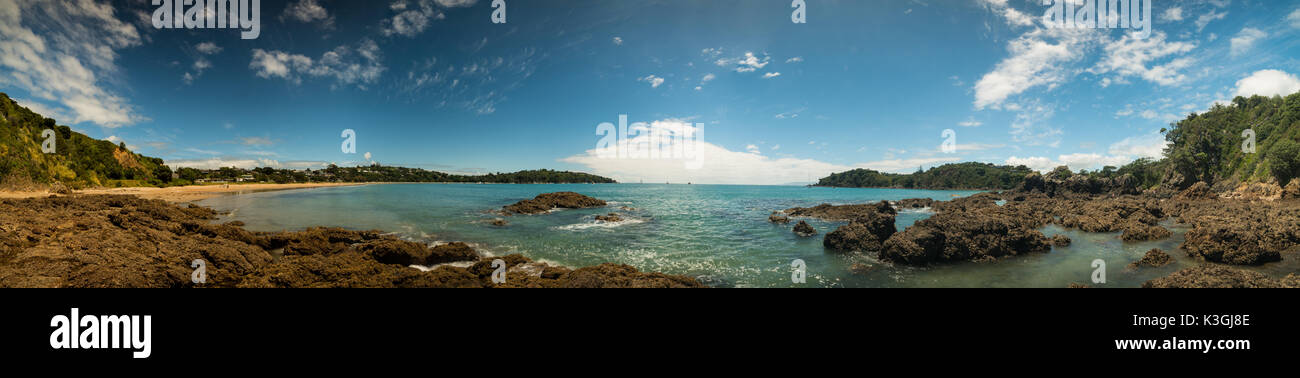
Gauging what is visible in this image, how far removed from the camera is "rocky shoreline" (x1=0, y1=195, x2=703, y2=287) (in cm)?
743

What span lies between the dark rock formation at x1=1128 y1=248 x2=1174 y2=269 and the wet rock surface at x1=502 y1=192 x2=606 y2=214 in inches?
1134

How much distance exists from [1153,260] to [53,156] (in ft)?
238

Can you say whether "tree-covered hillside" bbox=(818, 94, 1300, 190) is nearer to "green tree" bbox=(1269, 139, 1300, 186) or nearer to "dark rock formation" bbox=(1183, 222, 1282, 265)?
"green tree" bbox=(1269, 139, 1300, 186)

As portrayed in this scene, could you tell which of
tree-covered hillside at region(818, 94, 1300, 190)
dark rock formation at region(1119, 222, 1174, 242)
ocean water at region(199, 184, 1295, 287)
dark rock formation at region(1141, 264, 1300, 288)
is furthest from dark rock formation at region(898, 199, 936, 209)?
dark rock formation at region(1141, 264, 1300, 288)

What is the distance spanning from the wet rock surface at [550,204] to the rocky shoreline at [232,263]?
634 inches

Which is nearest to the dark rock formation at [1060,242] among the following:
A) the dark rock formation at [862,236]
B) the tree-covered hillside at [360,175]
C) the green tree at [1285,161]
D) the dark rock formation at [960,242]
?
the dark rock formation at [960,242]

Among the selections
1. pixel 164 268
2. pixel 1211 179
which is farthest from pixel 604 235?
pixel 1211 179

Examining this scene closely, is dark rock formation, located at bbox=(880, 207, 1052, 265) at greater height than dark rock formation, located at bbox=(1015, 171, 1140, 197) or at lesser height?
lesser

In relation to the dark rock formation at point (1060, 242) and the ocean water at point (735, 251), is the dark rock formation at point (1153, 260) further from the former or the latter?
the dark rock formation at point (1060, 242)

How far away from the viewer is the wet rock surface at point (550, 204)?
1169 inches
